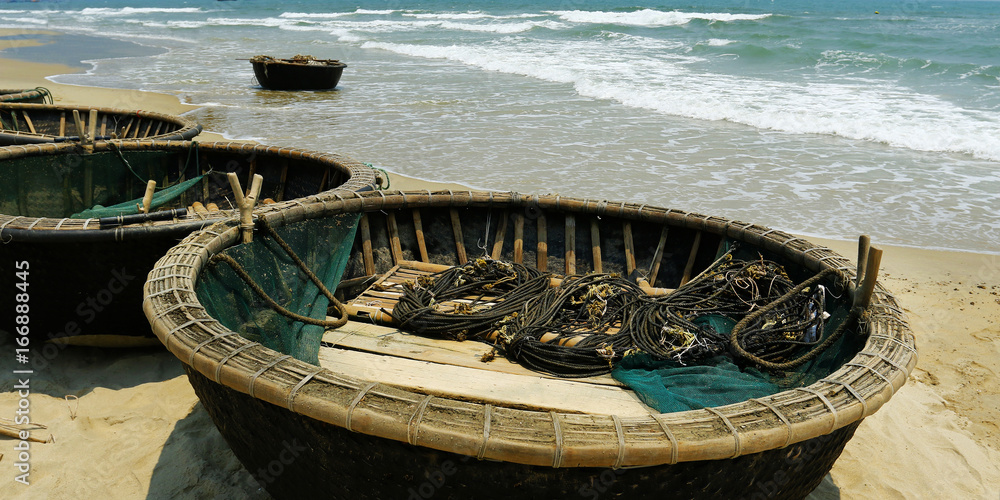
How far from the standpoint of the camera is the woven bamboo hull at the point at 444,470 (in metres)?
1.63

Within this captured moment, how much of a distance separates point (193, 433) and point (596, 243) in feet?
7.56

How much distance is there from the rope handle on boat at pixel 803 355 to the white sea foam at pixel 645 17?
90.2 feet

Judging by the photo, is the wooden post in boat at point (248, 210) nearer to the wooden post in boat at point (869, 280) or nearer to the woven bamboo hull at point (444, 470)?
the woven bamboo hull at point (444, 470)

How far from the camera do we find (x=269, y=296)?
9.50 feet

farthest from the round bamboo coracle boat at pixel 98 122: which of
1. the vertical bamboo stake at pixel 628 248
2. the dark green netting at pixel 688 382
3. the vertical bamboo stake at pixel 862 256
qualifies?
the vertical bamboo stake at pixel 862 256

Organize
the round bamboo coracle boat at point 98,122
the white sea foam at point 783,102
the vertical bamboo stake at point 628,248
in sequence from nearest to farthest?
the vertical bamboo stake at point 628,248, the round bamboo coracle boat at point 98,122, the white sea foam at point 783,102

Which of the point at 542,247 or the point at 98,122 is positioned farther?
the point at 98,122

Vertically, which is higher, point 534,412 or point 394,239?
point 534,412

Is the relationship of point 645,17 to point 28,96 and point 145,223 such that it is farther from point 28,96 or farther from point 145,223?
point 145,223

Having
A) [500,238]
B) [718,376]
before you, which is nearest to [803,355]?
[718,376]

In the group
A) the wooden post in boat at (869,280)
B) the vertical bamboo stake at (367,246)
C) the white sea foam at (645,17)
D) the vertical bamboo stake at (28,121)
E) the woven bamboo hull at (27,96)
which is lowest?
the vertical bamboo stake at (28,121)

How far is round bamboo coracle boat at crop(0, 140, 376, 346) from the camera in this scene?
10.3 ft

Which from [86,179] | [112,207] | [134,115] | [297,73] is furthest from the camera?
[297,73]

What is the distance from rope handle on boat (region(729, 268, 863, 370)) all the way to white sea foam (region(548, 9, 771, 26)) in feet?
90.2
